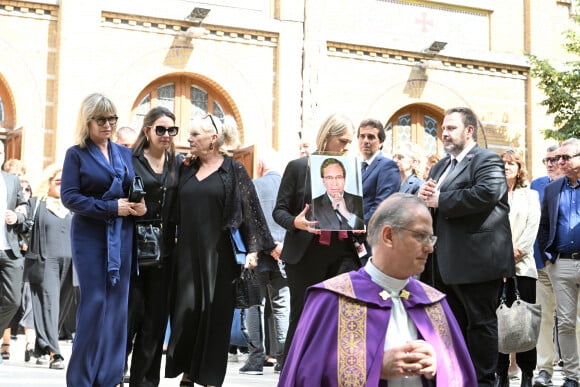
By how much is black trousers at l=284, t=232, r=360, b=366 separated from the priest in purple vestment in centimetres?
258

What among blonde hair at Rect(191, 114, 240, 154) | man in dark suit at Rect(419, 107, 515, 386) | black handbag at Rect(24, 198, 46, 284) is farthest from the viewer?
black handbag at Rect(24, 198, 46, 284)

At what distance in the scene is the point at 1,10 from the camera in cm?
1593

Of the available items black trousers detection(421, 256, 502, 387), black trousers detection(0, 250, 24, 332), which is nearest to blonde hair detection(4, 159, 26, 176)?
black trousers detection(0, 250, 24, 332)

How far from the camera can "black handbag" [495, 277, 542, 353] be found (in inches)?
295

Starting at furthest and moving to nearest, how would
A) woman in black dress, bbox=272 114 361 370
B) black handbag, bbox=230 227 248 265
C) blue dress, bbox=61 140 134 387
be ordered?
black handbag, bbox=230 227 248 265 → woman in black dress, bbox=272 114 361 370 → blue dress, bbox=61 140 134 387

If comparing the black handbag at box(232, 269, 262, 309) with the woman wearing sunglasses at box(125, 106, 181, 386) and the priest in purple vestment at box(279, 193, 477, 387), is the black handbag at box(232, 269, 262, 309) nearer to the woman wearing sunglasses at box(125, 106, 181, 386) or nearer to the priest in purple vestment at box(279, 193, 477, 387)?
the woman wearing sunglasses at box(125, 106, 181, 386)

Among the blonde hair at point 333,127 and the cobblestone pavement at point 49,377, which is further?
the cobblestone pavement at point 49,377

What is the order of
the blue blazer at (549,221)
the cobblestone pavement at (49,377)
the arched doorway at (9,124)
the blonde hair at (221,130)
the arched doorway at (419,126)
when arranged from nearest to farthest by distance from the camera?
the blonde hair at (221,130) < the cobblestone pavement at (49,377) < the blue blazer at (549,221) < the arched doorway at (9,124) < the arched doorway at (419,126)

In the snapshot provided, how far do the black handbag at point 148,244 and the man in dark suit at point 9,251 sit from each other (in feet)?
11.0

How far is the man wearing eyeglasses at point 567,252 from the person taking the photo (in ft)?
27.3

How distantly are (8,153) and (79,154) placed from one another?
1096cm

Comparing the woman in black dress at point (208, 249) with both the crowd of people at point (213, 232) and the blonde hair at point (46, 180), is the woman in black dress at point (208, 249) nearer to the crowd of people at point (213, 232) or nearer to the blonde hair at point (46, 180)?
the crowd of people at point (213, 232)

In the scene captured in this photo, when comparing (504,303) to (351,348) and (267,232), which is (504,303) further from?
(351,348)

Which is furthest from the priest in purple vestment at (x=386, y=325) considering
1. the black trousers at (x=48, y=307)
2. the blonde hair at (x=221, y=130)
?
the black trousers at (x=48, y=307)
